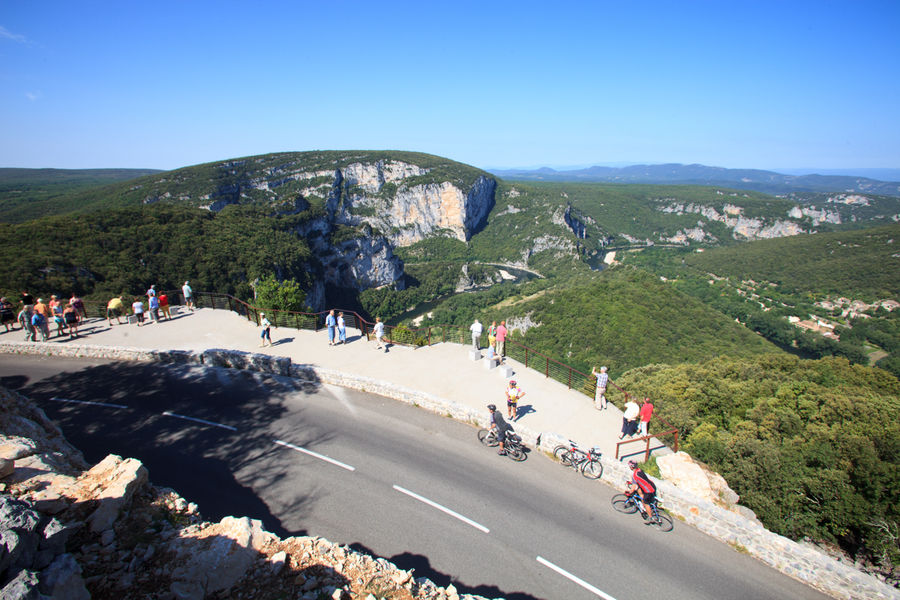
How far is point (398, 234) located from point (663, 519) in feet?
533

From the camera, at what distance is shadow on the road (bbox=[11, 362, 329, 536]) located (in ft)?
31.2

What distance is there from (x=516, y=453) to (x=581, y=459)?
1.70 m

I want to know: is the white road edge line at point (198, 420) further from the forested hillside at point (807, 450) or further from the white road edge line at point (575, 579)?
the forested hillside at point (807, 450)

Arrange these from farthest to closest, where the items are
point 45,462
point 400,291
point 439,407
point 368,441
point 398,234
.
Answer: point 398,234
point 400,291
point 439,407
point 368,441
point 45,462

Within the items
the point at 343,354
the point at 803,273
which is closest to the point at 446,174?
the point at 803,273

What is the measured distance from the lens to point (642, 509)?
9.40 m

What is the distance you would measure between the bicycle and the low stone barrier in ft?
1.03

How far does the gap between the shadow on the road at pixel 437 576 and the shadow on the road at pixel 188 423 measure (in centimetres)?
222

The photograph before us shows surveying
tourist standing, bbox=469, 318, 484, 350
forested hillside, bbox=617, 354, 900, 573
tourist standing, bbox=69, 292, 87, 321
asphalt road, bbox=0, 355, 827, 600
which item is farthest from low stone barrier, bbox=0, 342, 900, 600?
tourist standing, bbox=469, 318, 484, 350

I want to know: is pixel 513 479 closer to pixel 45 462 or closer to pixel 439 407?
pixel 439 407

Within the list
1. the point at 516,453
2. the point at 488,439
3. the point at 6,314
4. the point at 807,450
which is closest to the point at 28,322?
the point at 6,314

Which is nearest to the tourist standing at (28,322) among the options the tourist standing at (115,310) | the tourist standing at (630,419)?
the tourist standing at (115,310)

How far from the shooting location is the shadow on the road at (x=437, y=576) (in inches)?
290

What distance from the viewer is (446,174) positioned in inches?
6767
